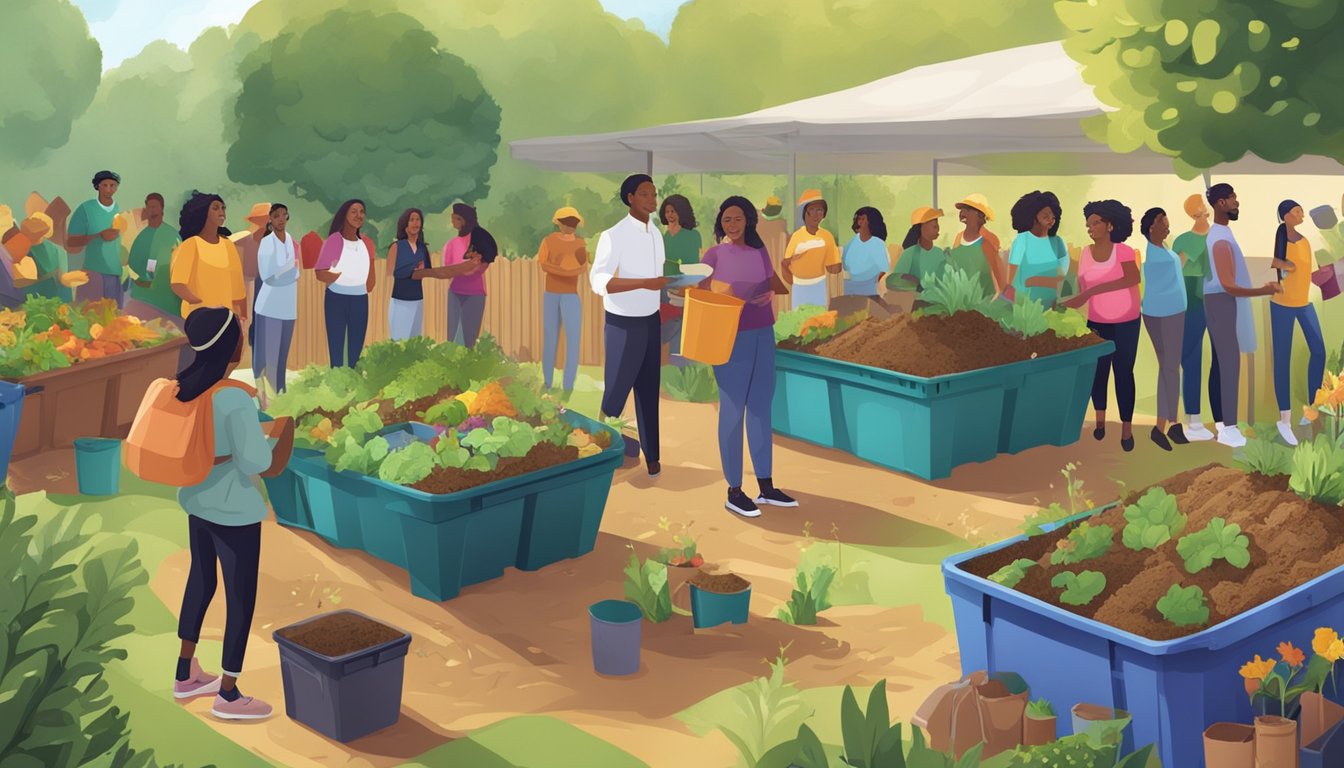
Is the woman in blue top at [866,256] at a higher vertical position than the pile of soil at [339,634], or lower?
higher

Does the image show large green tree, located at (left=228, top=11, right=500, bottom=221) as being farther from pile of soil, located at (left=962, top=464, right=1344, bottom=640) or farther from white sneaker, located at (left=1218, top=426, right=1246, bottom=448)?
pile of soil, located at (left=962, top=464, right=1344, bottom=640)

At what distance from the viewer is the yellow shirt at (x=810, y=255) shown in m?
11.6

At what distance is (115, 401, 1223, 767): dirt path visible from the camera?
18.2 ft

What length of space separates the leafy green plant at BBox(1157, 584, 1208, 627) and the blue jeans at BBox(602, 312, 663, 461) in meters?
4.49

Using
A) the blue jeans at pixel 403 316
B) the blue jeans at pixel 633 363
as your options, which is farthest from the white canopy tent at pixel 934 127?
the blue jeans at pixel 633 363

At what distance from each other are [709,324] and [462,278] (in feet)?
15.9

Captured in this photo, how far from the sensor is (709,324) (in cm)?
788

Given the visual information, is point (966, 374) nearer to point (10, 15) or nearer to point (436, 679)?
point (436, 679)

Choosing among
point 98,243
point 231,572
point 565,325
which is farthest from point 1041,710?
point 98,243

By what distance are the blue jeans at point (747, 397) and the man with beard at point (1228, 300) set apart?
3559mm

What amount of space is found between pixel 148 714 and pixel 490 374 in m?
3.48

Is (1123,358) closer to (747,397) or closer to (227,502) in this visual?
(747,397)

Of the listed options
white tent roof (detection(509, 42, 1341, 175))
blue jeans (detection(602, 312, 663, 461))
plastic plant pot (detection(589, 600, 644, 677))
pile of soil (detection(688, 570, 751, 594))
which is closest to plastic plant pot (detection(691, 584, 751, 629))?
pile of soil (detection(688, 570, 751, 594))

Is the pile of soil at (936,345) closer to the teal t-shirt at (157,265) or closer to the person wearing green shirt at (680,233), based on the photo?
the person wearing green shirt at (680,233)
